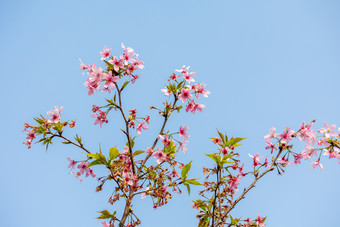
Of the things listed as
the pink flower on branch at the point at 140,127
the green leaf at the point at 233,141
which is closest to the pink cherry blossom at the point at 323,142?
the green leaf at the point at 233,141

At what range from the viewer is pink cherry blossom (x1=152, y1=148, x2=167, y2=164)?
390cm

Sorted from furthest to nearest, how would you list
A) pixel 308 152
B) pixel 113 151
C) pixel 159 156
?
pixel 308 152
pixel 159 156
pixel 113 151

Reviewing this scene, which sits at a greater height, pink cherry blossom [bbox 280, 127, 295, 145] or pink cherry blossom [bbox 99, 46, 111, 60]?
pink cherry blossom [bbox 99, 46, 111, 60]

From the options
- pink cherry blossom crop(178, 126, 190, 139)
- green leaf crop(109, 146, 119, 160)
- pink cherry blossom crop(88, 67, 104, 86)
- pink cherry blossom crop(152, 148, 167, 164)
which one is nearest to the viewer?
green leaf crop(109, 146, 119, 160)

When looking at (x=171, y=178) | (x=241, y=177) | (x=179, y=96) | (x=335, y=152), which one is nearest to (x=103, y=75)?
(x=179, y=96)

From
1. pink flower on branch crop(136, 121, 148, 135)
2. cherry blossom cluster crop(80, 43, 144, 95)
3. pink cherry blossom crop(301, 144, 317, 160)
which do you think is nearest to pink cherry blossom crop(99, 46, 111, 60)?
cherry blossom cluster crop(80, 43, 144, 95)

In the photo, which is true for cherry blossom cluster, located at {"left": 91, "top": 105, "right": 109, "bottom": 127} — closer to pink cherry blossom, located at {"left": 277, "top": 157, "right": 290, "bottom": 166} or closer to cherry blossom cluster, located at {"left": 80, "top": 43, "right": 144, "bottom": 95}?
cherry blossom cluster, located at {"left": 80, "top": 43, "right": 144, "bottom": 95}

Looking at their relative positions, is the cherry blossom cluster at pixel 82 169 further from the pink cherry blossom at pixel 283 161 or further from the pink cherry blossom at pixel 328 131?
the pink cherry blossom at pixel 328 131

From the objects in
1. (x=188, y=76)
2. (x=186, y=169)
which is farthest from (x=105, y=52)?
(x=186, y=169)

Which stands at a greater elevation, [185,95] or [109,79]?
[185,95]

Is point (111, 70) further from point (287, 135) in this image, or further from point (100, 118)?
point (287, 135)

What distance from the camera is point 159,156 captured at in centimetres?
394

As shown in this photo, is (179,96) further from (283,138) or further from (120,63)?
(283,138)

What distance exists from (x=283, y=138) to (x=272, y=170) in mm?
490
